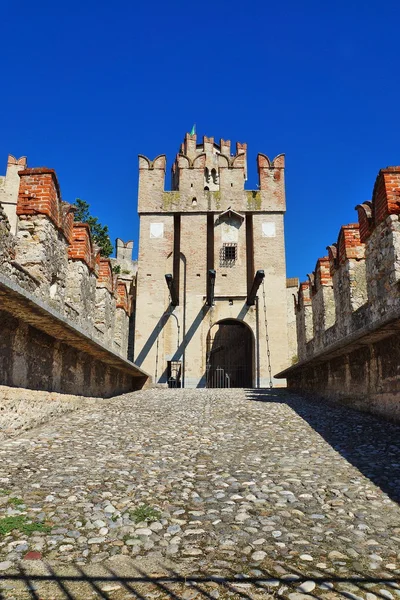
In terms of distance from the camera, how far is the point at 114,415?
6.94 meters

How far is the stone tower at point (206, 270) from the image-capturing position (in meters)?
19.4

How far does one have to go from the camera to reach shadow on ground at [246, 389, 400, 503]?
354 cm

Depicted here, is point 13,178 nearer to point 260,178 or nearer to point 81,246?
point 260,178

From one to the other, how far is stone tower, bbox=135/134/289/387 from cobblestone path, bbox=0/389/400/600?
13.7 metres

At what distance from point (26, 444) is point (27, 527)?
2237mm

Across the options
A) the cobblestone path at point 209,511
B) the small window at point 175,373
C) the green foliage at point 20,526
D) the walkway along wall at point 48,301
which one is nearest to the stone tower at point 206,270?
the small window at point 175,373

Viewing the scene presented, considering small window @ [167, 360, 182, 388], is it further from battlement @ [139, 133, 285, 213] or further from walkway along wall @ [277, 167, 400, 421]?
walkway along wall @ [277, 167, 400, 421]

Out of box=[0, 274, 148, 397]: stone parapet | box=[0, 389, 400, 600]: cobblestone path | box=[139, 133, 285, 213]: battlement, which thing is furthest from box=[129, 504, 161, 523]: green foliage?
box=[139, 133, 285, 213]: battlement

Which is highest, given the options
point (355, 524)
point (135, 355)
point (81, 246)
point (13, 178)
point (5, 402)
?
point (13, 178)

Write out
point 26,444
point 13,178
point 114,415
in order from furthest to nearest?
point 13,178 → point 114,415 → point 26,444

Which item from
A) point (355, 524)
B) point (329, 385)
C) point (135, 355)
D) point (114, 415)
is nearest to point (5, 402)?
point (114, 415)

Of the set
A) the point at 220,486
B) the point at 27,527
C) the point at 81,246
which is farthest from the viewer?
the point at 81,246

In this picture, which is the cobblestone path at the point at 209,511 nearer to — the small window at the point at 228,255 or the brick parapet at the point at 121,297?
the brick parapet at the point at 121,297

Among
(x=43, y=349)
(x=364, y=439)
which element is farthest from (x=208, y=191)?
(x=364, y=439)
